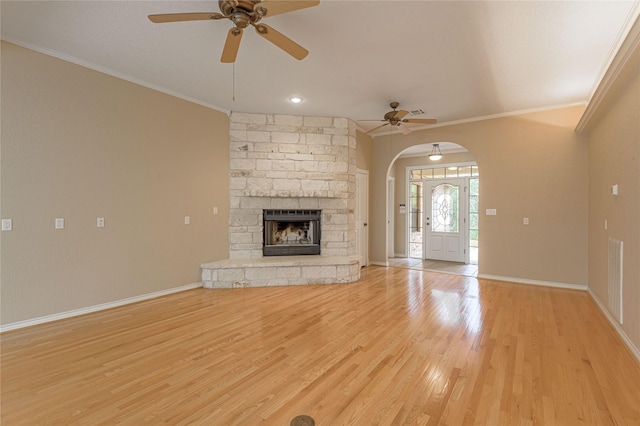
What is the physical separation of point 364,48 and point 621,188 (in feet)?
9.58

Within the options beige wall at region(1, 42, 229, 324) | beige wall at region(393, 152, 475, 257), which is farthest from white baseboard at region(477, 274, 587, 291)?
beige wall at region(1, 42, 229, 324)

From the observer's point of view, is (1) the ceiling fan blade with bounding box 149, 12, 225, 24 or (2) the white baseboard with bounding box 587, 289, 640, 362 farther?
(2) the white baseboard with bounding box 587, 289, 640, 362

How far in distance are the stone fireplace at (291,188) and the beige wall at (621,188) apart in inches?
129

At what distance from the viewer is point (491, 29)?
9.27ft

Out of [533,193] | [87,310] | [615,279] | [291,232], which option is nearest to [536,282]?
[533,193]

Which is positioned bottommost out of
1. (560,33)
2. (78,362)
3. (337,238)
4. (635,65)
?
(78,362)

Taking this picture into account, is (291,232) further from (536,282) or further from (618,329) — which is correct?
(618,329)

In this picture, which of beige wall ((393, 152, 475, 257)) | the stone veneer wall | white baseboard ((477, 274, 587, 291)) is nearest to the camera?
white baseboard ((477, 274, 587, 291))

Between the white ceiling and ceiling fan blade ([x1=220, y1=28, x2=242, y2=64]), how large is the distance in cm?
37

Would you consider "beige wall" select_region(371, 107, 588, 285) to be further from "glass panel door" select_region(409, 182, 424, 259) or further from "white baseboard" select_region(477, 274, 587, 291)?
"glass panel door" select_region(409, 182, 424, 259)

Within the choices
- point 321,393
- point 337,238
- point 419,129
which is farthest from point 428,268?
point 321,393

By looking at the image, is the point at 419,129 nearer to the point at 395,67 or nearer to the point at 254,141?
the point at 395,67

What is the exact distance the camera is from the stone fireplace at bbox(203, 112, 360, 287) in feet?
16.7

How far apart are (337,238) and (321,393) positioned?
3.77 meters
